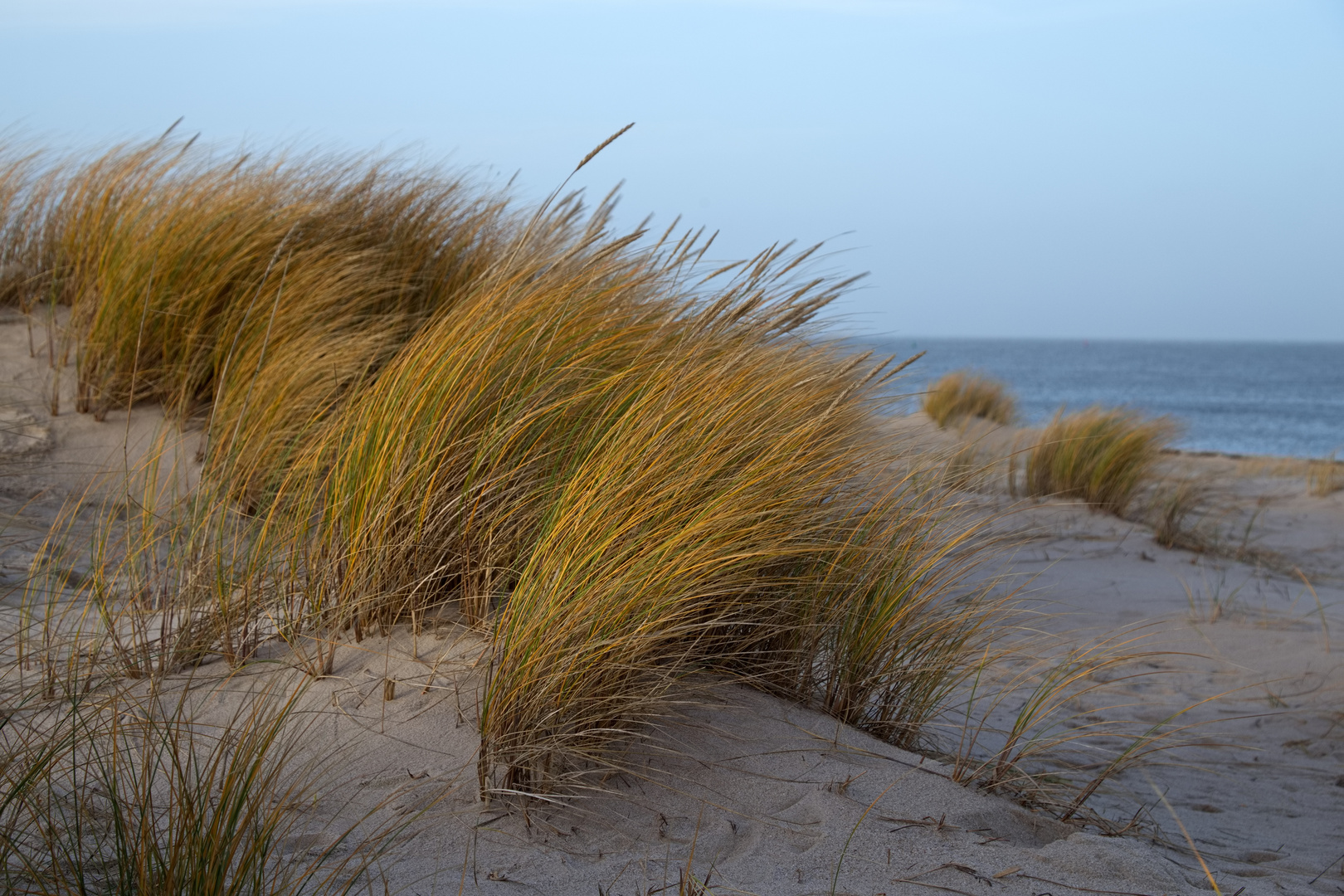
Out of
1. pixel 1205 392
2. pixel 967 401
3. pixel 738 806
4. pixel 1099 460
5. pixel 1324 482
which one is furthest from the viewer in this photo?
pixel 1205 392

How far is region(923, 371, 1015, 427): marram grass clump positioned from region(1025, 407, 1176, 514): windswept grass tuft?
12.8 ft

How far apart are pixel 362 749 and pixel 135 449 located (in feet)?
6.59

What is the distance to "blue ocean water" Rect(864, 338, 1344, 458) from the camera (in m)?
17.8

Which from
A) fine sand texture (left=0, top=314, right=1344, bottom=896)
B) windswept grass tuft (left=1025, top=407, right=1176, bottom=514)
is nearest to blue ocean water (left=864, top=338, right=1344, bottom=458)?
windswept grass tuft (left=1025, top=407, right=1176, bottom=514)

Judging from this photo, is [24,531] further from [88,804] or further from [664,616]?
[664,616]

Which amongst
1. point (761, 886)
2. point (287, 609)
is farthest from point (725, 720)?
point (287, 609)

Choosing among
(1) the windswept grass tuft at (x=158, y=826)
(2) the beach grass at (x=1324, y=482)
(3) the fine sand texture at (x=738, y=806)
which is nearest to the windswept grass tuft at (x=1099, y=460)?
(2) the beach grass at (x=1324, y=482)

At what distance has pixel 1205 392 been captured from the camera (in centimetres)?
3638

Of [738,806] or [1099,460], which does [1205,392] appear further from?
[738,806]

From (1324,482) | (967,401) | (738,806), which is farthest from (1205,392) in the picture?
(738,806)

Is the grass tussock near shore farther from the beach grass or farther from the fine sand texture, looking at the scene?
the beach grass

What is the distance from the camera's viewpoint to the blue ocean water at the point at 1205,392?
17828mm

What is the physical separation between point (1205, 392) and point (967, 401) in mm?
30757

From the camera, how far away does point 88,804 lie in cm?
145
